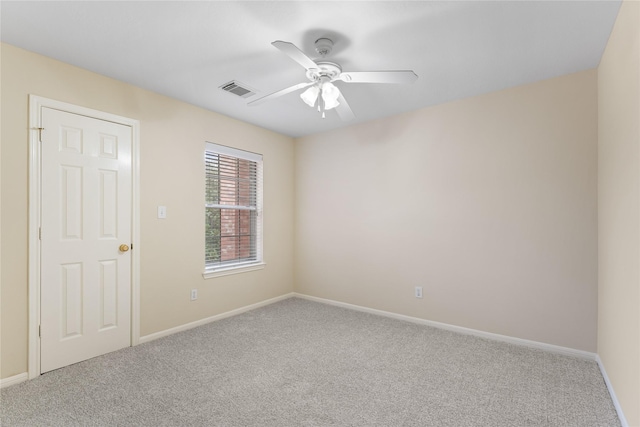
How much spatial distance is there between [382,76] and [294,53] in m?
0.58

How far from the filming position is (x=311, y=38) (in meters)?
2.16

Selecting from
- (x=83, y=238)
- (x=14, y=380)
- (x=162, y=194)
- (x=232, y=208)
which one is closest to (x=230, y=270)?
(x=232, y=208)

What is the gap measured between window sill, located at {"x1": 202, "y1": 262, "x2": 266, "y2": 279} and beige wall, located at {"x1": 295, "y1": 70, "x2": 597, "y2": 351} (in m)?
0.86

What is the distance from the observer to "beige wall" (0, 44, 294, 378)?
2.26 metres

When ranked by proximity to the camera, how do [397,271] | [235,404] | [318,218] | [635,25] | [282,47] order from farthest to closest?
[318,218]
[397,271]
[235,404]
[282,47]
[635,25]

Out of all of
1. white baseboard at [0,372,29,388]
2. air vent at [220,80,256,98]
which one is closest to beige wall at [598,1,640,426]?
air vent at [220,80,256,98]

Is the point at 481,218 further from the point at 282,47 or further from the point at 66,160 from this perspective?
the point at 66,160

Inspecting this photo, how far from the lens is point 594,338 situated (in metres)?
2.58

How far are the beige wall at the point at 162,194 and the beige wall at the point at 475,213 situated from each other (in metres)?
0.68

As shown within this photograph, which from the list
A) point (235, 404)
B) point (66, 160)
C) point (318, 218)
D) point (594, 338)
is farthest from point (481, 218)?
A: point (66, 160)

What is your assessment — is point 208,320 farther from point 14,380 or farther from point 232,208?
point 14,380

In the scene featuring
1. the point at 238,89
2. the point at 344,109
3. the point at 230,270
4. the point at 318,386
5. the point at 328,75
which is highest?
the point at 238,89

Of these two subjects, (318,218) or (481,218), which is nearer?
(481,218)

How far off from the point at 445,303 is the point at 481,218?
0.96 metres
